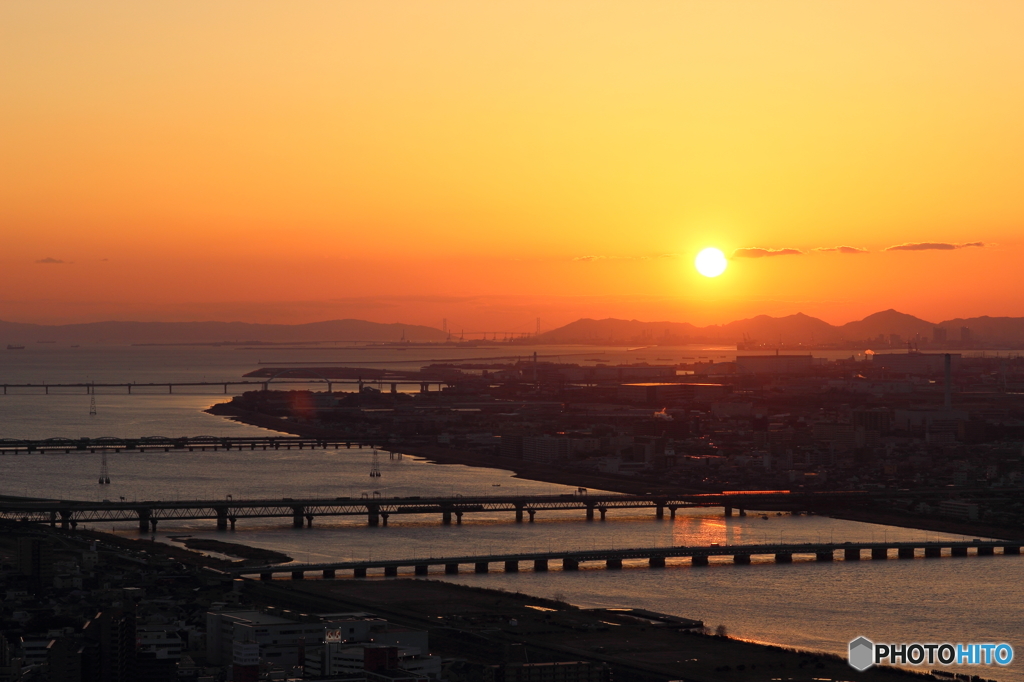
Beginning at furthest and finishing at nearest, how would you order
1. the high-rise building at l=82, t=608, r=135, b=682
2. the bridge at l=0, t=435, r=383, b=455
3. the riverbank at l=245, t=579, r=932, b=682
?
1. the bridge at l=0, t=435, r=383, b=455
2. the riverbank at l=245, t=579, r=932, b=682
3. the high-rise building at l=82, t=608, r=135, b=682

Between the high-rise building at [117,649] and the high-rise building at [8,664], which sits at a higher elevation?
the high-rise building at [117,649]

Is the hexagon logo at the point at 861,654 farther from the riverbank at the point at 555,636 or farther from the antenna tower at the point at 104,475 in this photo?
the antenna tower at the point at 104,475

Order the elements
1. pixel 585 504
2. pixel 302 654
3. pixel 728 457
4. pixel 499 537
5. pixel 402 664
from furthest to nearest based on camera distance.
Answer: pixel 728 457
pixel 585 504
pixel 499 537
pixel 302 654
pixel 402 664

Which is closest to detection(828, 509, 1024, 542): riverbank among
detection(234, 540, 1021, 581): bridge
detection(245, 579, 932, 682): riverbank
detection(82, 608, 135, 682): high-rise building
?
detection(234, 540, 1021, 581): bridge

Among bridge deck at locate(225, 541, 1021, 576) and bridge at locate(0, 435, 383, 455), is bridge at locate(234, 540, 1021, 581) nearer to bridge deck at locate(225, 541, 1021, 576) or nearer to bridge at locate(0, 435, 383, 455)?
bridge deck at locate(225, 541, 1021, 576)

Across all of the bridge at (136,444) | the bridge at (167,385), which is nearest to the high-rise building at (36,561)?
the bridge at (136,444)

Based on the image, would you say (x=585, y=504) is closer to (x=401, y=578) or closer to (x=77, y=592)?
(x=401, y=578)

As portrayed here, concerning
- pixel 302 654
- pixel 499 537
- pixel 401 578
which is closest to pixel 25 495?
pixel 499 537
